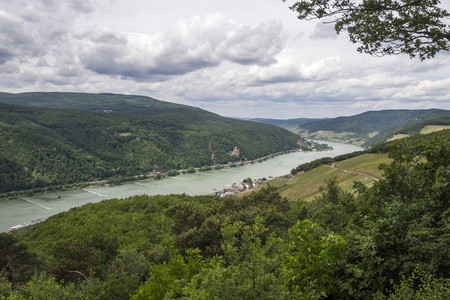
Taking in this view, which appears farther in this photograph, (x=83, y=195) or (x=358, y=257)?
(x=83, y=195)

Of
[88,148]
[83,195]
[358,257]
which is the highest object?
[358,257]

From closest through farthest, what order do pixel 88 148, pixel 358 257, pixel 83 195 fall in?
pixel 358 257
pixel 83 195
pixel 88 148

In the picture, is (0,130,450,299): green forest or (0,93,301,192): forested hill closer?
(0,130,450,299): green forest

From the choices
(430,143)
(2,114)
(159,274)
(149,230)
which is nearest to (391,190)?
Result: (430,143)

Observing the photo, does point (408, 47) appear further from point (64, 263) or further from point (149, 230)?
point (149, 230)

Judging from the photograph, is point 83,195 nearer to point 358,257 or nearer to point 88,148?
point 88,148

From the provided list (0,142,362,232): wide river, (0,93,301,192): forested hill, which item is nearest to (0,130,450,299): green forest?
(0,142,362,232): wide river

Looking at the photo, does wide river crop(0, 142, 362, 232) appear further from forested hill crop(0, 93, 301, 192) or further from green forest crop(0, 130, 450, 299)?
green forest crop(0, 130, 450, 299)

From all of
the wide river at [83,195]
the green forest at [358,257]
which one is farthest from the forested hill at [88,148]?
the green forest at [358,257]

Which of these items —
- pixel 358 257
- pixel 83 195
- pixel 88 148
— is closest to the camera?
pixel 358 257

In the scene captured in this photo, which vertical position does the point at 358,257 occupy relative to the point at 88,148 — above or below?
above

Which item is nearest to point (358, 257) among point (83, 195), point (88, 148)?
point (83, 195)
